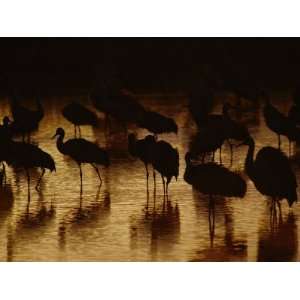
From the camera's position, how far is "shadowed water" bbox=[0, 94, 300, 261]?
227 cm

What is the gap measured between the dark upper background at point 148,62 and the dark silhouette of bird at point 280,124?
9 cm

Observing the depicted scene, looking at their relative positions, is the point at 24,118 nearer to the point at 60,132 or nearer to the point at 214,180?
the point at 60,132

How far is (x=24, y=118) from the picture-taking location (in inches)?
90.9

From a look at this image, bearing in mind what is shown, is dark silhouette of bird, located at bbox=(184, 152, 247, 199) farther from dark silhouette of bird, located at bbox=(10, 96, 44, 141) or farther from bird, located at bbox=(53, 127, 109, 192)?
dark silhouette of bird, located at bbox=(10, 96, 44, 141)

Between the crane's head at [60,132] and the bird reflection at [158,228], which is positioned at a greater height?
the crane's head at [60,132]

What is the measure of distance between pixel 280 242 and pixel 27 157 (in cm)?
93

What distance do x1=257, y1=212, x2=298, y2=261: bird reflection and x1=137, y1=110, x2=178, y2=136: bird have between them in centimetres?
48

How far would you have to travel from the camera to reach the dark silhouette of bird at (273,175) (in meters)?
2.28

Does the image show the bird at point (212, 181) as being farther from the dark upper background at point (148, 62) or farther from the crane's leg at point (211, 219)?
the dark upper background at point (148, 62)

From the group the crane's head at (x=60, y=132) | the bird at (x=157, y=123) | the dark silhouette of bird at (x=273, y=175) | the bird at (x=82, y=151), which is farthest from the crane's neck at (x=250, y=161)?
the crane's head at (x=60, y=132)

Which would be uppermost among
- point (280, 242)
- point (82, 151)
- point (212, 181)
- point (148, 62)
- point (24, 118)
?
point (148, 62)

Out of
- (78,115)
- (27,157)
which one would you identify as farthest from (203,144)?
(27,157)

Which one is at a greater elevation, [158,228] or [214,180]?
[214,180]

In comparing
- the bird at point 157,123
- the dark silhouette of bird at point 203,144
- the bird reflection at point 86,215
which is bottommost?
the bird reflection at point 86,215
